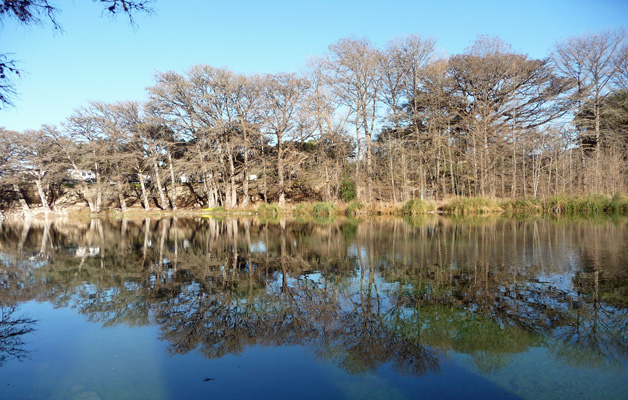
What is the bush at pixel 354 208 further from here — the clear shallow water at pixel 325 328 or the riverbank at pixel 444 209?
the clear shallow water at pixel 325 328

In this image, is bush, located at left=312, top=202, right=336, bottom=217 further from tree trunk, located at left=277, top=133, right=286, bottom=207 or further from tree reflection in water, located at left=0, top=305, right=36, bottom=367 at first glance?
tree reflection in water, located at left=0, top=305, right=36, bottom=367

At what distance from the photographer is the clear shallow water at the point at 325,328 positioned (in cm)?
356

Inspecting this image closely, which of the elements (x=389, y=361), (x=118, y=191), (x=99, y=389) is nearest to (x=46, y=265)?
(x=99, y=389)

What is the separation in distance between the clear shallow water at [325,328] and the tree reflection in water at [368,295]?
0.10 ft

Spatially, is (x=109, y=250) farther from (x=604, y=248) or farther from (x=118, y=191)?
(x=118, y=191)

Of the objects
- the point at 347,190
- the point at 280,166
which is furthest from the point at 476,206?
the point at 280,166

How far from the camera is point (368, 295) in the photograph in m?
6.34

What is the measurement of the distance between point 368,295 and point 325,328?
162 centimetres

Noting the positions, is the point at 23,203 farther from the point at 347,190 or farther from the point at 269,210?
the point at 347,190

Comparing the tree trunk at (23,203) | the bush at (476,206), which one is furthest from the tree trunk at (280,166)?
the tree trunk at (23,203)

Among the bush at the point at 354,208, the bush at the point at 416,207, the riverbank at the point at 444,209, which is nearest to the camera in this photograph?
the riverbank at the point at 444,209

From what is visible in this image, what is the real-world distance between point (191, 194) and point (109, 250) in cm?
2815

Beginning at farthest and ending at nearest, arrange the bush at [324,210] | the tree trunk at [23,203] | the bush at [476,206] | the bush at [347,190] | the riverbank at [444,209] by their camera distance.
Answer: the tree trunk at [23,203] < the bush at [347,190] < the bush at [324,210] < the bush at [476,206] < the riverbank at [444,209]

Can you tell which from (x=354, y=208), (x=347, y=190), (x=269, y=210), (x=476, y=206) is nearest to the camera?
(x=476, y=206)
